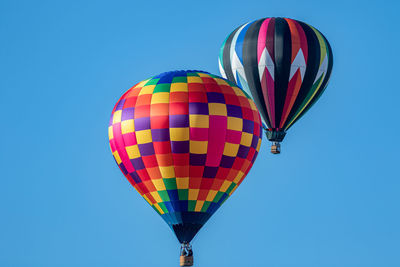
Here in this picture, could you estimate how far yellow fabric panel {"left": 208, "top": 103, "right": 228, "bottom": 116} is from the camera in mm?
41562

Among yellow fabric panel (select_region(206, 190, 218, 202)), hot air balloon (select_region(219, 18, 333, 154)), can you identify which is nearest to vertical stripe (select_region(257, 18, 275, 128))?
hot air balloon (select_region(219, 18, 333, 154))

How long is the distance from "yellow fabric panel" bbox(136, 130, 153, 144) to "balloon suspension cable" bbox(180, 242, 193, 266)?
3.25 meters

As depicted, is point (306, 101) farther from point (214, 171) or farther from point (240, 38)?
point (214, 171)

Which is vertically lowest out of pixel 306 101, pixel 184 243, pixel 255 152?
pixel 184 243

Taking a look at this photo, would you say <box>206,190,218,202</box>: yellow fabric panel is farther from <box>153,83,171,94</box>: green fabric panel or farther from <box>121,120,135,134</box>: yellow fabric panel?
<box>153,83,171,94</box>: green fabric panel

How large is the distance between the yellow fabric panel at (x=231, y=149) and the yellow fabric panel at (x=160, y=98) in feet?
7.25

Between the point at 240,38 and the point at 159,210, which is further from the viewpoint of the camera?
the point at 240,38

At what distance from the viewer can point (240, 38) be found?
49469 mm

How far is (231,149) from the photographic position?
41719 mm

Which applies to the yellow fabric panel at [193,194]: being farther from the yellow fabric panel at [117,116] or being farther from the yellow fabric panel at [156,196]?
the yellow fabric panel at [117,116]

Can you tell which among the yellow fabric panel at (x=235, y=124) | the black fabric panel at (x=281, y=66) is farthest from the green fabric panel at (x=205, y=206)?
the black fabric panel at (x=281, y=66)

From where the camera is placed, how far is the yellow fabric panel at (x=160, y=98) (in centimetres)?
4162

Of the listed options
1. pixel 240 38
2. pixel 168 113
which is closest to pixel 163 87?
pixel 168 113

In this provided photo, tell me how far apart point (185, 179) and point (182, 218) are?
3.95ft
